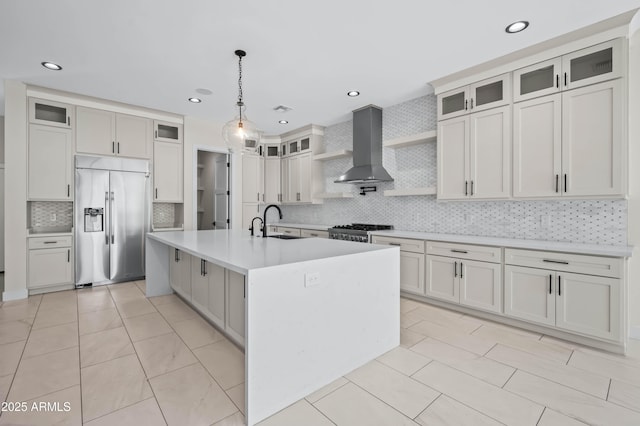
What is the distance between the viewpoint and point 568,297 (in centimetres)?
245

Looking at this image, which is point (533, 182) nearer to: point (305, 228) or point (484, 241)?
point (484, 241)

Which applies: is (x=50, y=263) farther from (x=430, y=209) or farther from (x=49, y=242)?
(x=430, y=209)

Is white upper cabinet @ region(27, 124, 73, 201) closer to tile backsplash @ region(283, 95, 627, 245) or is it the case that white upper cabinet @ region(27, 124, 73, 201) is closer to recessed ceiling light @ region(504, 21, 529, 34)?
tile backsplash @ region(283, 95, 627, 245)

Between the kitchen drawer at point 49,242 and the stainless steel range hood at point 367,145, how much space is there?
407cm

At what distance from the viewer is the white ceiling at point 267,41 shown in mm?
2275

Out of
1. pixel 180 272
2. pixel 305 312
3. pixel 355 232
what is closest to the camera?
pixel 305 312

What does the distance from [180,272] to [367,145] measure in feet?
10.4

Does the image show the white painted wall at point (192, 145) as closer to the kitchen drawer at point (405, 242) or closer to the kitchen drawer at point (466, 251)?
the kitchen drawer at point (405, 242)

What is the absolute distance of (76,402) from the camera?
5.59ft

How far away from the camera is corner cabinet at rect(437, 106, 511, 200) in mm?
3068

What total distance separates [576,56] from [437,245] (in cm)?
218

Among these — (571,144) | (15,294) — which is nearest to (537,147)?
(571,144)

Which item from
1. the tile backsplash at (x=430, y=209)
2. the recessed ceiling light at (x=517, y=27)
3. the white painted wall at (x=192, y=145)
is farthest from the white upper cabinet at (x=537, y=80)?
the white painted wall at (x=192, y=145)

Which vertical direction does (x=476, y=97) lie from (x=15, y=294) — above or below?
above
